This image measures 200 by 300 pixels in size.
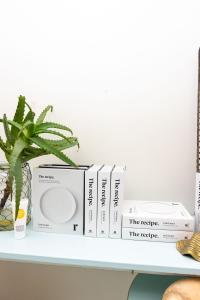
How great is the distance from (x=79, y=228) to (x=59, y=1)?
2.80 ft

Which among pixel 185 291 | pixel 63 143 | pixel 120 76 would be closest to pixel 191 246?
pixel 185 291

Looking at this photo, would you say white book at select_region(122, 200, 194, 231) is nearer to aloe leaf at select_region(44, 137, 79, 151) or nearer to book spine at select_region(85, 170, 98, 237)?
book spine at select_region(85, 170, 98, 237)

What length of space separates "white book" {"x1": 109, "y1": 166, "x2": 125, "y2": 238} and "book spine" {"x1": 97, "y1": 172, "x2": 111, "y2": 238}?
1 centimetres

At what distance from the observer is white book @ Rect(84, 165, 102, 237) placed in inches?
35.1

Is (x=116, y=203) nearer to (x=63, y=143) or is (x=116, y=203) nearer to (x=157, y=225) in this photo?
(x=157, y=225)

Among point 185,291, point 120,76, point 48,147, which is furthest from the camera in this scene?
point 120,76

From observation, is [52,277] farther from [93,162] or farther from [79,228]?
[93,162]

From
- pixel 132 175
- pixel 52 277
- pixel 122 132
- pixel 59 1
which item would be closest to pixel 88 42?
pixel 59 1

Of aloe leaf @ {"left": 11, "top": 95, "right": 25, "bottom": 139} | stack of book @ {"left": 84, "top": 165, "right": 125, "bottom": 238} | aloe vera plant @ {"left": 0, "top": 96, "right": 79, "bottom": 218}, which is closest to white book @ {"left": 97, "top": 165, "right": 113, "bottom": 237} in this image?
stack of book @ {"left": 84, "top": 165, "right": 125, "bottom": 238}

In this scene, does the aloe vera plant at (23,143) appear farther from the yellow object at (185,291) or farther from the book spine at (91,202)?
the yellow object at (185,291)

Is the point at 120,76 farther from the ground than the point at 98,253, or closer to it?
farther from the ground

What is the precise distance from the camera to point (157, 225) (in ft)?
2.87

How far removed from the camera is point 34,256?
769 millimetres

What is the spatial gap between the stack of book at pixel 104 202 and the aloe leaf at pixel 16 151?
0.71ft
